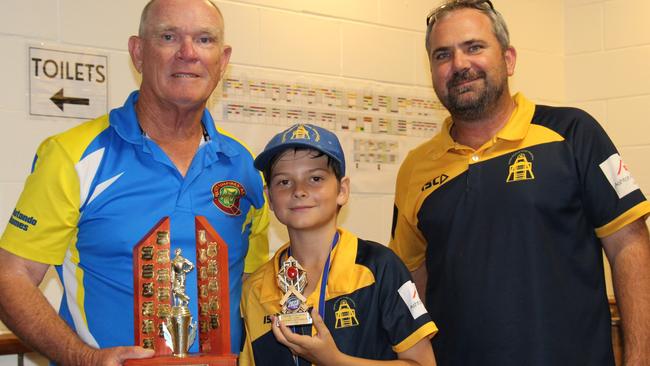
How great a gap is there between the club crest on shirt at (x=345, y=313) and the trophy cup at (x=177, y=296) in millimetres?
320

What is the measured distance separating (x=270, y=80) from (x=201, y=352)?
1.94m

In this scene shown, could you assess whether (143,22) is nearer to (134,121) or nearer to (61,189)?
(134,121)

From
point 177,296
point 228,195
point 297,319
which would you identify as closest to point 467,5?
point 228,195

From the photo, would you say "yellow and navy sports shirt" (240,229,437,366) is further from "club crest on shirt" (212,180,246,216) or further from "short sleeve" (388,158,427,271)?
"short sleeve" (388,158,427,271)

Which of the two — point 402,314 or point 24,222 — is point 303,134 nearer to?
point 402,314

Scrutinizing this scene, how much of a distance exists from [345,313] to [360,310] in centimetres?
4

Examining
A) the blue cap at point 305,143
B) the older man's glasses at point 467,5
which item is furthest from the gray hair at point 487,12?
the blue cap at point 305,143

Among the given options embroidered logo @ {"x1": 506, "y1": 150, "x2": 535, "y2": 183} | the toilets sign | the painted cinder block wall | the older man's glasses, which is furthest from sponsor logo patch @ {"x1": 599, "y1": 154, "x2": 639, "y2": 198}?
the toilets sign

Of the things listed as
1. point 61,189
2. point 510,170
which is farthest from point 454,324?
point 61,189

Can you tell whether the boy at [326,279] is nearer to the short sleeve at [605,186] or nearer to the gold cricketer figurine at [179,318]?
the gold cricketer figurine at [179,318]

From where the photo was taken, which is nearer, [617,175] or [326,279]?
[326,279]

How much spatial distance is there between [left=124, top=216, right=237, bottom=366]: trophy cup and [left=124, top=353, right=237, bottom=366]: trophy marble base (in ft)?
0.16

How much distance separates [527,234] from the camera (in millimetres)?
2262

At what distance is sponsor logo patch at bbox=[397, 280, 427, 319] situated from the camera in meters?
2.01
